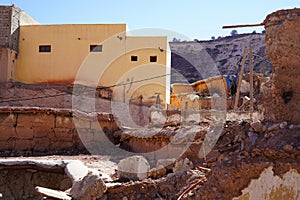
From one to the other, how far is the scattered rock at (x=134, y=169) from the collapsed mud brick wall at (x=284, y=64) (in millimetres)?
2337

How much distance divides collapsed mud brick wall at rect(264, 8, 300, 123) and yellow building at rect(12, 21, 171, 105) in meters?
15.0

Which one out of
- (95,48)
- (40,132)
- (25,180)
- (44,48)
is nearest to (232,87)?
(95,48)

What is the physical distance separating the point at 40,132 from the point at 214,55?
45.6 m

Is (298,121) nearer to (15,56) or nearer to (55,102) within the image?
(55,102)

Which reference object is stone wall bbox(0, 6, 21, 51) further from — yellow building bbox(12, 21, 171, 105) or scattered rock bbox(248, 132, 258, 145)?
Result: scattered rock bbox(248, 132, 258, 145)

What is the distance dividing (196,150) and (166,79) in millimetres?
12847

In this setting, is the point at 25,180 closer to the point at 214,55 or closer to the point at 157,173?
the point at 157,173

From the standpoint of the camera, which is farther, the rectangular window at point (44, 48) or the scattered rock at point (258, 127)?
the rectangular window at point (44, 48)

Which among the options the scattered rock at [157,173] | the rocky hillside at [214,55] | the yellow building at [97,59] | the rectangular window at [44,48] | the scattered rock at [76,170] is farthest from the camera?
the rocky hillside at [214,55]

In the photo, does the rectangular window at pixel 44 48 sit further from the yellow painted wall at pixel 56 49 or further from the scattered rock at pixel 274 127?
the scattered rock at pixel 274 127

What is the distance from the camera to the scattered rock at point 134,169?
5713 mm

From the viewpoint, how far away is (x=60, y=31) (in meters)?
19.6

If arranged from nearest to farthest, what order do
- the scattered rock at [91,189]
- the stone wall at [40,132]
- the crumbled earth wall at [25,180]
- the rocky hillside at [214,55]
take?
the scattered rock at [91,189] → the crumbled earth wall at [25,180] → the stone wall at [40,132] → the rocky hillside at [214,55]

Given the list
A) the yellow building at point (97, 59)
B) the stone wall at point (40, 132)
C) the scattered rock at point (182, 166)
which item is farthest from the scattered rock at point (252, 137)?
the yellow building at point (97, 59)
